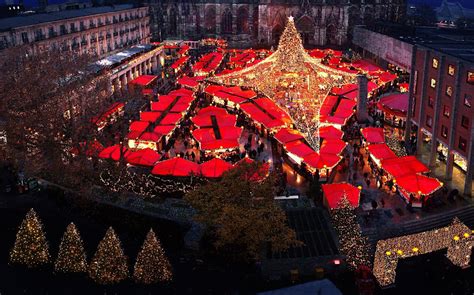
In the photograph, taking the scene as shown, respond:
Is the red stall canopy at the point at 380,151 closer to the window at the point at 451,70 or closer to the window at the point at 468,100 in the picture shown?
the window at the point at 468,100

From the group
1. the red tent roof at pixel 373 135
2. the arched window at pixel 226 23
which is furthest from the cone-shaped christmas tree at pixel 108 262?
the arched window at pixel 226 23

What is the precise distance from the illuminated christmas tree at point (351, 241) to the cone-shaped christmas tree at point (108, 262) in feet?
47.0

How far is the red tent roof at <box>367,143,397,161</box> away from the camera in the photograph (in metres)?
44.3

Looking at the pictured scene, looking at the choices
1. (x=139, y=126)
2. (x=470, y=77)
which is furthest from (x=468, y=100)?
(x=139, y=126)

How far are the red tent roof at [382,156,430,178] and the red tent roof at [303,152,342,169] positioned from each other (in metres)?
4.35

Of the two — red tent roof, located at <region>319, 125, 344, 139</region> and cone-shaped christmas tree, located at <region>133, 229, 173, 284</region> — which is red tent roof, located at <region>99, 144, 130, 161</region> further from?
red tent roof, located at <region>319, 125, 344, 139</region>

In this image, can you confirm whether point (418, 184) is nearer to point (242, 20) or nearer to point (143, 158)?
point (143, 158)

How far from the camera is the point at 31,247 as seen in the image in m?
29.5

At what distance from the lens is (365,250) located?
30406 mm

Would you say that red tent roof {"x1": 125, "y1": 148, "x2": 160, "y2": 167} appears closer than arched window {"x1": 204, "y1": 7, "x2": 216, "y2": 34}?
Yes

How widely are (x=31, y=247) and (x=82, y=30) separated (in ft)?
178

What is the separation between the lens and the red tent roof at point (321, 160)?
4241 cm

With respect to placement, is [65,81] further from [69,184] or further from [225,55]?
[225,55]

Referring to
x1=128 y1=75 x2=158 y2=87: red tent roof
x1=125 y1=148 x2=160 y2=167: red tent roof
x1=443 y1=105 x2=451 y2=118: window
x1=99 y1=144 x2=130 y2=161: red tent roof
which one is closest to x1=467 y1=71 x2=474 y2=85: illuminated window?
x1=443 y1=105 x2=451 y2=118: window
